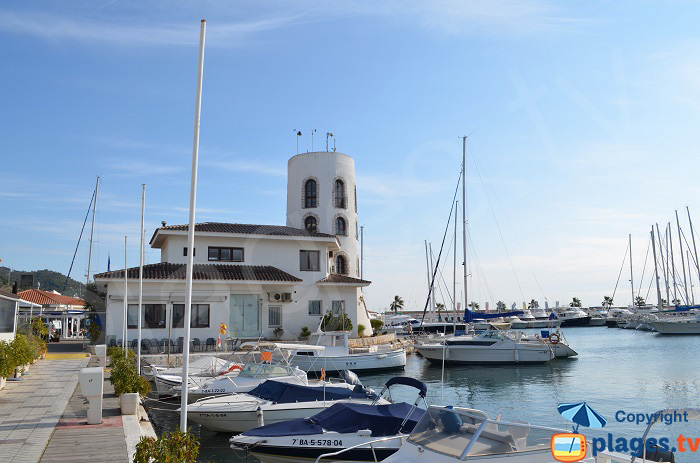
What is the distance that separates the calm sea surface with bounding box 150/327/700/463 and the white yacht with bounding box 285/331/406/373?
74 cm

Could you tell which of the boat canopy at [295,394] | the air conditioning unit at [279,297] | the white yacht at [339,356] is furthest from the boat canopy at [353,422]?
the air conditioning unit at [279,297]

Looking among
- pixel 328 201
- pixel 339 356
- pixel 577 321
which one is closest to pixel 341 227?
pixel 328 201

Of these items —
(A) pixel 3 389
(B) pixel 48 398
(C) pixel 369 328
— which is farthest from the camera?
(C) pixel 369 328

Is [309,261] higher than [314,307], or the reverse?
[309,261]

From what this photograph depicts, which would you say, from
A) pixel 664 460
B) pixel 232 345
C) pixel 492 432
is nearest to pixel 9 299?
pixel 232 345

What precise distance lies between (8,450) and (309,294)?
3095cm

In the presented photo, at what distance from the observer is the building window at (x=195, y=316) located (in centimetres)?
3553

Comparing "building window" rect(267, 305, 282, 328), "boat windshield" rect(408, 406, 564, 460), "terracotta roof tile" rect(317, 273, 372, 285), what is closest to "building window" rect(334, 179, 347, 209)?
"terracotta roof tile" rect(317, 273, 372, 285)

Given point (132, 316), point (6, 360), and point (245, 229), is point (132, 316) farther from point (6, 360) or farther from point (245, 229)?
point (6, 360)

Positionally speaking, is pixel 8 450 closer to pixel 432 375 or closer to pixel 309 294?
pixel 432 375

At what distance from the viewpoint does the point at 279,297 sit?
39.4 metres

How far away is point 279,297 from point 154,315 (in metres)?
8.44

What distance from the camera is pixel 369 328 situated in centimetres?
4684

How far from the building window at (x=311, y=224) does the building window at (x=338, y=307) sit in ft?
25.5
